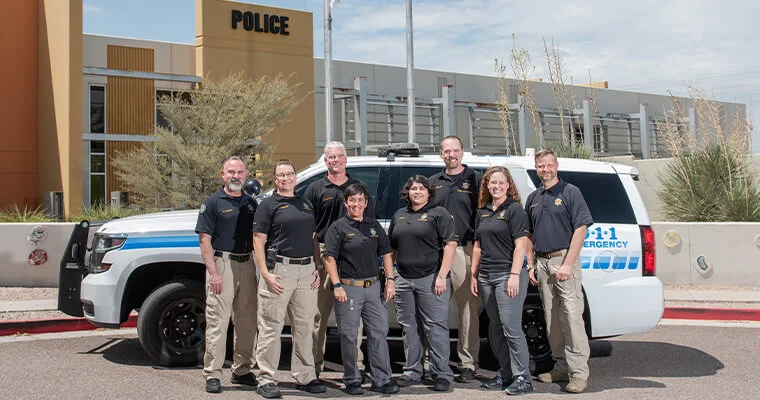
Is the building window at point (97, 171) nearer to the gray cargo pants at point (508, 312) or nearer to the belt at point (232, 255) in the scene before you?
the belt at point (232, 255)

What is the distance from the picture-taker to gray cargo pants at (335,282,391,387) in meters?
6.21

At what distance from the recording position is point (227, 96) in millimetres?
20328

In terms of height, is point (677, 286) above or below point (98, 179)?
below

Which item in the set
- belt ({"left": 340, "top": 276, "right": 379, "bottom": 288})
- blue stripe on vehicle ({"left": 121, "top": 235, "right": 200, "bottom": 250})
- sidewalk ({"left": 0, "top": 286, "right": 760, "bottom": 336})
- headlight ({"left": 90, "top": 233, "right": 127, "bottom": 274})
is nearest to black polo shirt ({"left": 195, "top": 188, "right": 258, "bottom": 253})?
blue stripe on vehicle ({"left": 121, "top": 235, "right": 200, "bottom": 250})

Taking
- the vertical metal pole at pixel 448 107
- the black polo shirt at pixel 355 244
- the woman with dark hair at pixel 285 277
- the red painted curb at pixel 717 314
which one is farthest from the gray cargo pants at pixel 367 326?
the vertical metal pole at pixel 448 107

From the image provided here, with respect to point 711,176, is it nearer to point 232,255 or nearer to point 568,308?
point 568,308

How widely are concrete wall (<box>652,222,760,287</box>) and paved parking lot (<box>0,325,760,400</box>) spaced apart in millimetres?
3090

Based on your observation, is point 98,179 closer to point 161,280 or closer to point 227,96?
point 227,96

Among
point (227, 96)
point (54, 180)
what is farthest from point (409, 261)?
point (54, 180)

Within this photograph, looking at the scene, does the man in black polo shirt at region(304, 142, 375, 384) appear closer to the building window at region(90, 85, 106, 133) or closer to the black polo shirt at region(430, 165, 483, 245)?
the black polo shirt at region(430, 165, 483, 245)

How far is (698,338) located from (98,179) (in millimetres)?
21992

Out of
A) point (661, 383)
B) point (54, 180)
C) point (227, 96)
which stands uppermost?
A: point (227, 96)

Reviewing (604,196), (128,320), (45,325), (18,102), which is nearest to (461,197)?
(604,196)

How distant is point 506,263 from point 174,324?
3078 mm
